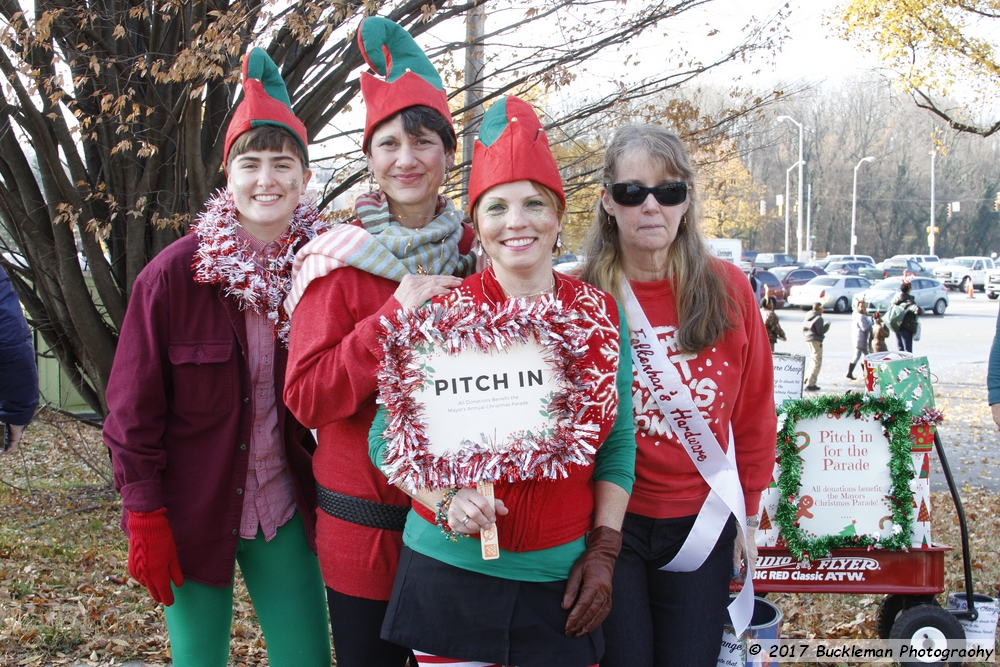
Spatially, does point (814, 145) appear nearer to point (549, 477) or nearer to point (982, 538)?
point (982, 538)

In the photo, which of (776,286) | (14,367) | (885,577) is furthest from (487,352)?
(776,286)

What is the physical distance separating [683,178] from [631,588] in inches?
48.4

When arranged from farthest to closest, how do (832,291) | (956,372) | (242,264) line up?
1. (832,291)
2. (956,372)
3. (242,264)

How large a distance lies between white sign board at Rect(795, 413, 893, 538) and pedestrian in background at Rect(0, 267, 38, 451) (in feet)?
10.1

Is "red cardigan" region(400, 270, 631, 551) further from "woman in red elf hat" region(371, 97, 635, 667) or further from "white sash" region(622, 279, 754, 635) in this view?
"white sash" region(622, 279, 754, 635)

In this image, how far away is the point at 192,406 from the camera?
91.5 inches

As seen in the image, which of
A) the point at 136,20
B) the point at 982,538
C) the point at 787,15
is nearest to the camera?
the point at 136,20

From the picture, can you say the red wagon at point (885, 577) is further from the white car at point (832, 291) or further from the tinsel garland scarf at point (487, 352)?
the white car at point (832, 291)

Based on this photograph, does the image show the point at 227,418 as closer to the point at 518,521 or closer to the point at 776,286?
the point at 518,521

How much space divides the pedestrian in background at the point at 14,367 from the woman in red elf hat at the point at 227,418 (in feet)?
2.41

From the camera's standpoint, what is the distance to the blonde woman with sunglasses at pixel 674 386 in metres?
2.32

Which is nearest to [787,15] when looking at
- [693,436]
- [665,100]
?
[665,100]

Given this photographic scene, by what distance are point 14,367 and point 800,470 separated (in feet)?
10.3

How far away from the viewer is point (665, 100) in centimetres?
609
